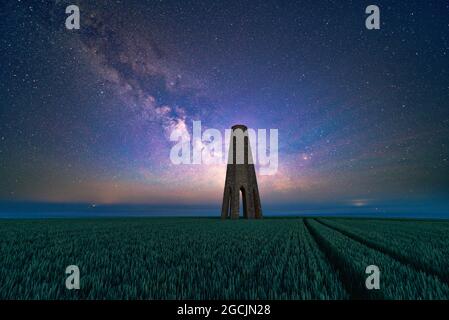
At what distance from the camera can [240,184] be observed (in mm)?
33562

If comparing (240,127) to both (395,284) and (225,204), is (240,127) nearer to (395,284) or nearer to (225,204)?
(225,204)

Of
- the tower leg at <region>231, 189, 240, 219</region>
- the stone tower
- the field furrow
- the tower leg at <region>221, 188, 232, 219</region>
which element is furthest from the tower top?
the field furrow

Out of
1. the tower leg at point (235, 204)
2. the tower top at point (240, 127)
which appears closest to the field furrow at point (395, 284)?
the tower leg at point (235, 204)

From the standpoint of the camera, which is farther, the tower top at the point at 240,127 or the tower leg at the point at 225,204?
the tower top at the point at 240,127

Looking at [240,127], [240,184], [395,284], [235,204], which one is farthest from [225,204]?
[395,284]

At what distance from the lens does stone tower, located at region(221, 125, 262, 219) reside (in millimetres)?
33344

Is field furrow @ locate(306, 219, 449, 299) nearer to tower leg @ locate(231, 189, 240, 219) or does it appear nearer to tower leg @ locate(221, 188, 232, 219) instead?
tower leg @ locate(231, 189, 240, 219)

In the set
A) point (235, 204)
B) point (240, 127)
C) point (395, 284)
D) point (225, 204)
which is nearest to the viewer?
point (395, 284)

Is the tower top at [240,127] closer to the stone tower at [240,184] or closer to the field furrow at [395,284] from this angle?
the stone tower at [240,184]

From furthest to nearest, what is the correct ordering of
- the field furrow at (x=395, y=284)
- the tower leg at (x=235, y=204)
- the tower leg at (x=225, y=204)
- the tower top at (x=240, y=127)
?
the tower top at (x=240, y=127), the tower leg at (x=225, y=204), the tower leg at (x=235, y=204), the field furrow at (x=395, y=284)

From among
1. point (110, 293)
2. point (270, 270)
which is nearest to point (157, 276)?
point (110, 293)

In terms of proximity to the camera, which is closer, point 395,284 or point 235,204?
point 395,284

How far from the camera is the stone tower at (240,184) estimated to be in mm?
33344
